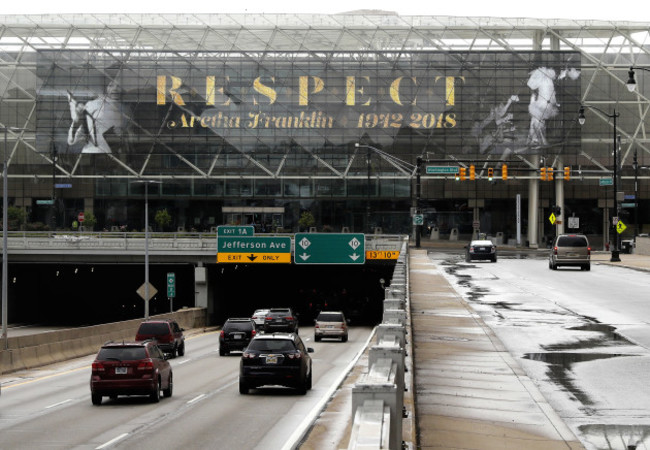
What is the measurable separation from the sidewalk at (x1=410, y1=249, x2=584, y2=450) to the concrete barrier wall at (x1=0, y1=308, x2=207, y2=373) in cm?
1471

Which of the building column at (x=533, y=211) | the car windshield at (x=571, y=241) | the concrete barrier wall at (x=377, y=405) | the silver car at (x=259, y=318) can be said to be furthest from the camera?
the building column at (x=533, y=211)

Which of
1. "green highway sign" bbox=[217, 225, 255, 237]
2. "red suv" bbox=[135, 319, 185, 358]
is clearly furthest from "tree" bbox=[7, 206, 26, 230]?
"red suv" bbox=[135, 319, 185, 358]

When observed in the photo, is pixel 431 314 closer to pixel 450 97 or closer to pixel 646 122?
pixel 450 97

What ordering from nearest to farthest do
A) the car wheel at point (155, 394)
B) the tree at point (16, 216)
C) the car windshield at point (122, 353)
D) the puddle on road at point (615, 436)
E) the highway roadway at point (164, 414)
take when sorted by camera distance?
the puddle on road at point (615, 436)
the highway roadway at point (164, 414)
the car windshield at point (122, 353)
the car wheel at point (155, 394)
the tree at point (16, 216)

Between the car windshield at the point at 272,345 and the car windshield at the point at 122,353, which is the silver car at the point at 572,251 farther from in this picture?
the car windshield at the point at 122,353

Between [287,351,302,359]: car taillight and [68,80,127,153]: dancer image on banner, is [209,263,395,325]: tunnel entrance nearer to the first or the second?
[68,80,127,153]: dancer image on banner

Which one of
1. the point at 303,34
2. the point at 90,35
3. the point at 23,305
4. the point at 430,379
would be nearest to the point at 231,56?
the point at 303,34

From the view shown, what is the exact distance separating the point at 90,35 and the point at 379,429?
112229 millimetres

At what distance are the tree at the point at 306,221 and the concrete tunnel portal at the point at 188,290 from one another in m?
16.6

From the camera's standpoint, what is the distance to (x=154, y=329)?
142ft

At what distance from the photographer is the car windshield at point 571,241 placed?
6147 centimetres

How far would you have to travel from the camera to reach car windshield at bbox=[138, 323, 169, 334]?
4312 cm

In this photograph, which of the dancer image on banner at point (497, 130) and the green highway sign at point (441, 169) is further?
the dancer image on banner at point (497, 130)

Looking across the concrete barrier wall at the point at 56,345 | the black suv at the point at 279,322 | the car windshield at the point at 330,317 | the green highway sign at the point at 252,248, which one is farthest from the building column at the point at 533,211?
the concrete barrier wall at the point at 56,345
